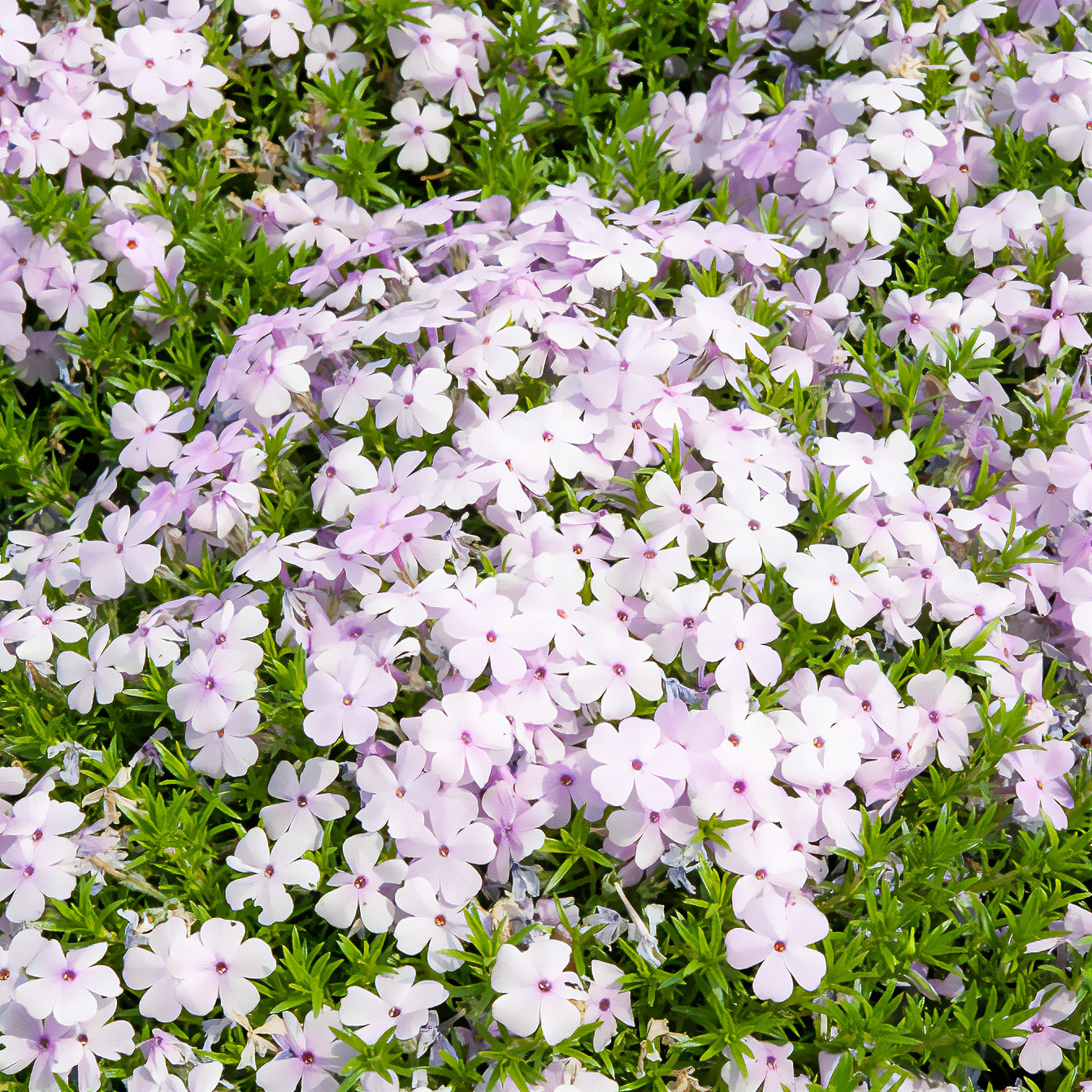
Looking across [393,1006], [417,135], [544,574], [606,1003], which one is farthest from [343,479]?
[417,135]

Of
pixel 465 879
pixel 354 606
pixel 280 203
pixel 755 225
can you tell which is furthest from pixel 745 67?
pixel 465 879

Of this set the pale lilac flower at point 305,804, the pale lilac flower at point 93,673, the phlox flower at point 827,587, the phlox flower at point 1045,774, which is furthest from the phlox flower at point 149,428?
the phlox flower at point 1045,774

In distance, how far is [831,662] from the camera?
2176 millimetres

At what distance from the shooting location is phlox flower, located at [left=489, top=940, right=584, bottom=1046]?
1.82 metres

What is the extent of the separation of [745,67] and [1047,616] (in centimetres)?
170

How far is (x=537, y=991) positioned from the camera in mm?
1848

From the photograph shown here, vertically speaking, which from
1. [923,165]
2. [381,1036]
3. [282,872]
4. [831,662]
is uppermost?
[923,165]

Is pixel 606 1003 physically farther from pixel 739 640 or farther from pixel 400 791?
pixel 739 640

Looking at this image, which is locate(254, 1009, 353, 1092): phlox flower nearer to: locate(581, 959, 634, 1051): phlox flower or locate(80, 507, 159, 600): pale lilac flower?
locate(581, 959, 634, 1051): phlox flower

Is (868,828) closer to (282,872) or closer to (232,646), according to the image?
(282,872)

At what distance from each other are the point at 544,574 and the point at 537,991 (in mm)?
723

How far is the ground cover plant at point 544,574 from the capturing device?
1.95 meters

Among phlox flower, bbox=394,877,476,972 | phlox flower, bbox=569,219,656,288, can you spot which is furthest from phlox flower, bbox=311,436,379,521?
phlox flower, bbox=394,877,476,972

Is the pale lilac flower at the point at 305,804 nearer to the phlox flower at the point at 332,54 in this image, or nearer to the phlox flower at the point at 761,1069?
the phlox flower at the point at 761,1069
